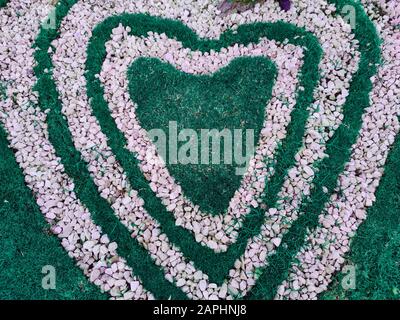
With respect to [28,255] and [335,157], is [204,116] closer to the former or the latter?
[335,157]

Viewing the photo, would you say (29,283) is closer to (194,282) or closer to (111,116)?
(194,282)

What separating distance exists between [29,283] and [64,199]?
1002 mm

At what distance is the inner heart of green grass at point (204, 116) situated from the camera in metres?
4.83

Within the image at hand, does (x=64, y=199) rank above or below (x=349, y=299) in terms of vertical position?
above

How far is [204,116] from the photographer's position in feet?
16.9

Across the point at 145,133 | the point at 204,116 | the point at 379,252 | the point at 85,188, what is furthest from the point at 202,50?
the point at 379,252

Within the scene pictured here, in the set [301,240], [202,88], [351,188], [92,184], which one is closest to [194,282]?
[301,240]

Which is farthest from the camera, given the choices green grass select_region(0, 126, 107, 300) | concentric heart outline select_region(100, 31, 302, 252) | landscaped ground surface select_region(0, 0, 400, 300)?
concentric heart outline select_region(100, 31, 302, 252)

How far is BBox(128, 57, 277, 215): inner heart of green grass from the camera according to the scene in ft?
15.9

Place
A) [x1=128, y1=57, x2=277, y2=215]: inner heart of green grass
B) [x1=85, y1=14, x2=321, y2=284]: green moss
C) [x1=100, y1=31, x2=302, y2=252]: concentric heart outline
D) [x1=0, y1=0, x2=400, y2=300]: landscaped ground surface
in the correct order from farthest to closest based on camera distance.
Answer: [x1=128, y1=57, x2=277, y2=215]: inner heart of green grass → [x1=100, y1=31, x2=302, y2=252]: concentric heart outline → [x1=85, y1=14, x2=321, y2=284]: green moss → [x1=0, y1=0, x2=400, y2=300]: landscaped ground surface

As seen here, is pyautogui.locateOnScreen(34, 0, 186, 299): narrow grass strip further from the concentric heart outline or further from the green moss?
the green moss

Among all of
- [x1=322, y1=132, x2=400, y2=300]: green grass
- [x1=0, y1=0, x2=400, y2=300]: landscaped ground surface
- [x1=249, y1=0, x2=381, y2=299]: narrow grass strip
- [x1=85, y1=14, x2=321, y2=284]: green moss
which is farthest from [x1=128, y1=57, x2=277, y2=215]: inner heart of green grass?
[x1=322, y1=132, x2=400, y2=300]: green grass

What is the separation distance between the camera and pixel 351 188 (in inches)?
187

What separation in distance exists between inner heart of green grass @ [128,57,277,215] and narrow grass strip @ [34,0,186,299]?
2.98 ft
